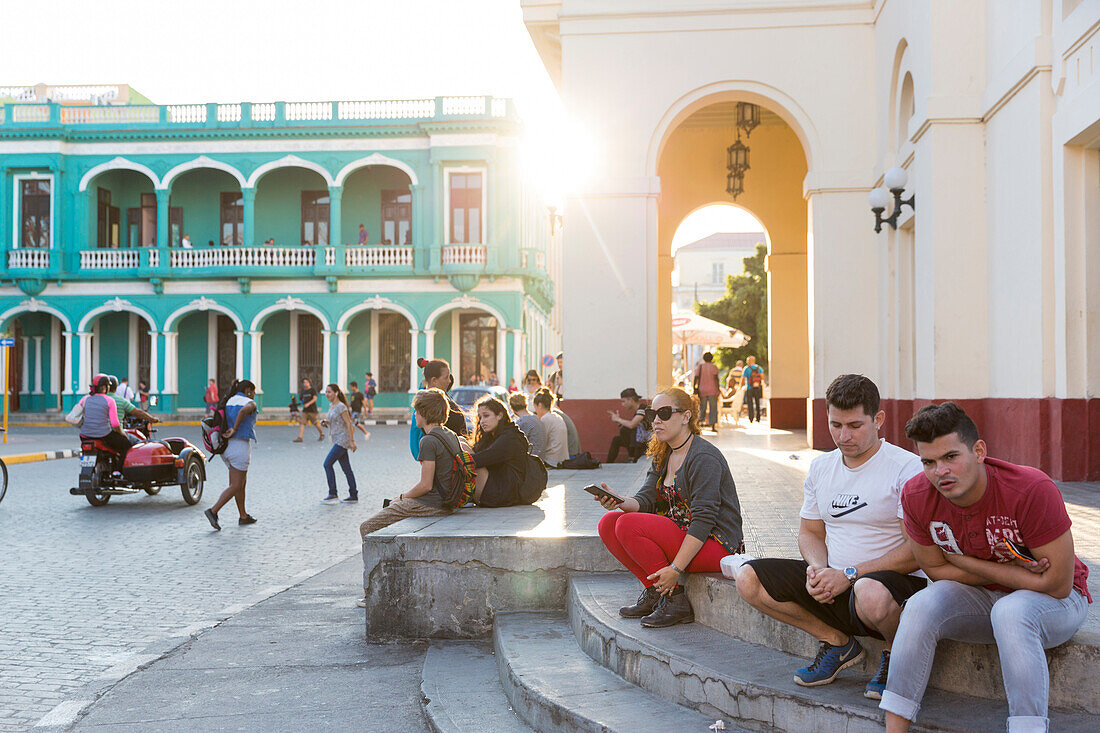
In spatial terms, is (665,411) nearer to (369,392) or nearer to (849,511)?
(849,511)

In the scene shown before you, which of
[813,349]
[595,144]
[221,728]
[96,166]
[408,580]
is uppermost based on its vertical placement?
[96,166]

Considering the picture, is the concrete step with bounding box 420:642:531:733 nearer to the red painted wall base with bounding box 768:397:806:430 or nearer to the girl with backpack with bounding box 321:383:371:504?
the girl with backpack with bounding box 321:383:371:504

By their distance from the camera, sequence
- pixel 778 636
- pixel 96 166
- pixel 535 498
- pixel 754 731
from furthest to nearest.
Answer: pixel 96 166
pixel 535 498
pixel 778 636
pixel 754 731

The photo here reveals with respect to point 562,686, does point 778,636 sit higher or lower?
higher

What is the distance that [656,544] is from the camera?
4.79 metres

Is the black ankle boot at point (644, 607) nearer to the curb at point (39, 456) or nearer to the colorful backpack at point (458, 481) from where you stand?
the colorful backpack at point (458, 481)

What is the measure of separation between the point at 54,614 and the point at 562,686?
396cm

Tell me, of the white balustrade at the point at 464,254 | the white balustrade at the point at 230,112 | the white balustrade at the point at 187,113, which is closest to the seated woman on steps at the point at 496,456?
the white balustrade at the point at 464,254

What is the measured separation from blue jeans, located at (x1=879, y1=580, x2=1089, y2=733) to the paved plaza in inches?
18.8

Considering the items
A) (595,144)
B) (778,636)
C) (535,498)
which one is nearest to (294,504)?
(535,498)

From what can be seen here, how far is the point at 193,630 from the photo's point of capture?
6297mm

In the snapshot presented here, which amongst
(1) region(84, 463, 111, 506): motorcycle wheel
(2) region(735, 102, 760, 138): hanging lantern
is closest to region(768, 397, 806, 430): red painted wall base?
(2) region(735, 102, 760, 138): hanging lantern

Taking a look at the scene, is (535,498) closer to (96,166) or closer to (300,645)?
(300,645)

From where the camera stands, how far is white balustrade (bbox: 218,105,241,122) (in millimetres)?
34000
